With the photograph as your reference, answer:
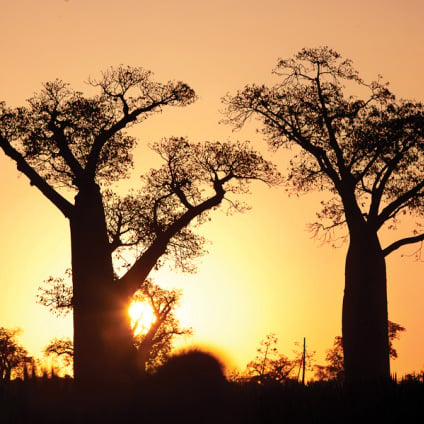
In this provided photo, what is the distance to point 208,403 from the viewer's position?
14.2m

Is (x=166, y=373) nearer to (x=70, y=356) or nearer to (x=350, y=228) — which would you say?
(x=350, y=228)

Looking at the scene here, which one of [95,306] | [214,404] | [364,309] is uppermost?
[364,309]

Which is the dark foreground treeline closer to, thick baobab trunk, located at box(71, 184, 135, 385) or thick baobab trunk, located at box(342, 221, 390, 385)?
thick baobab trunk, located at box(71, 184, 135, 385)

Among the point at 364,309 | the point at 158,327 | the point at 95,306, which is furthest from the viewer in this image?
the point at 158,327

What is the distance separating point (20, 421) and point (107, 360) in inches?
326

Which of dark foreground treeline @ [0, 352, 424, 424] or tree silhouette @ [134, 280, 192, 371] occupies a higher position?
tree silhouette @ [134, 280, 192, 371]

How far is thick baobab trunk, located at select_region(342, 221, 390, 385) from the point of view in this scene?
23.3 metres

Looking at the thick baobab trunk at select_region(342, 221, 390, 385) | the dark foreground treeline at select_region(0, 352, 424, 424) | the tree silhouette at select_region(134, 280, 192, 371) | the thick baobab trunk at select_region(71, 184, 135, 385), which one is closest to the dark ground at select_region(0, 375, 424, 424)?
the dark foreground treeline at select_region(0, 352, 424, 424)

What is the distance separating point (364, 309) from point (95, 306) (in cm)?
664

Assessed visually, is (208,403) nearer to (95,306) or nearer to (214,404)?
(214,404)

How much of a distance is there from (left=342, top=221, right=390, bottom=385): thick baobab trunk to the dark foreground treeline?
25.8 feet

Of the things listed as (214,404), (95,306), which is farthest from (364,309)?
(214,404)

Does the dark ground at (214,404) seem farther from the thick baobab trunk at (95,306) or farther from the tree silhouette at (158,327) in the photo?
the tree silhouette at (158,327)

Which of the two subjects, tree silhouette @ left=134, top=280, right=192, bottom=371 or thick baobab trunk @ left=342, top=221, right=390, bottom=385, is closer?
thick baobab trunk @ left=342, top=221, right=390, bottom=385
